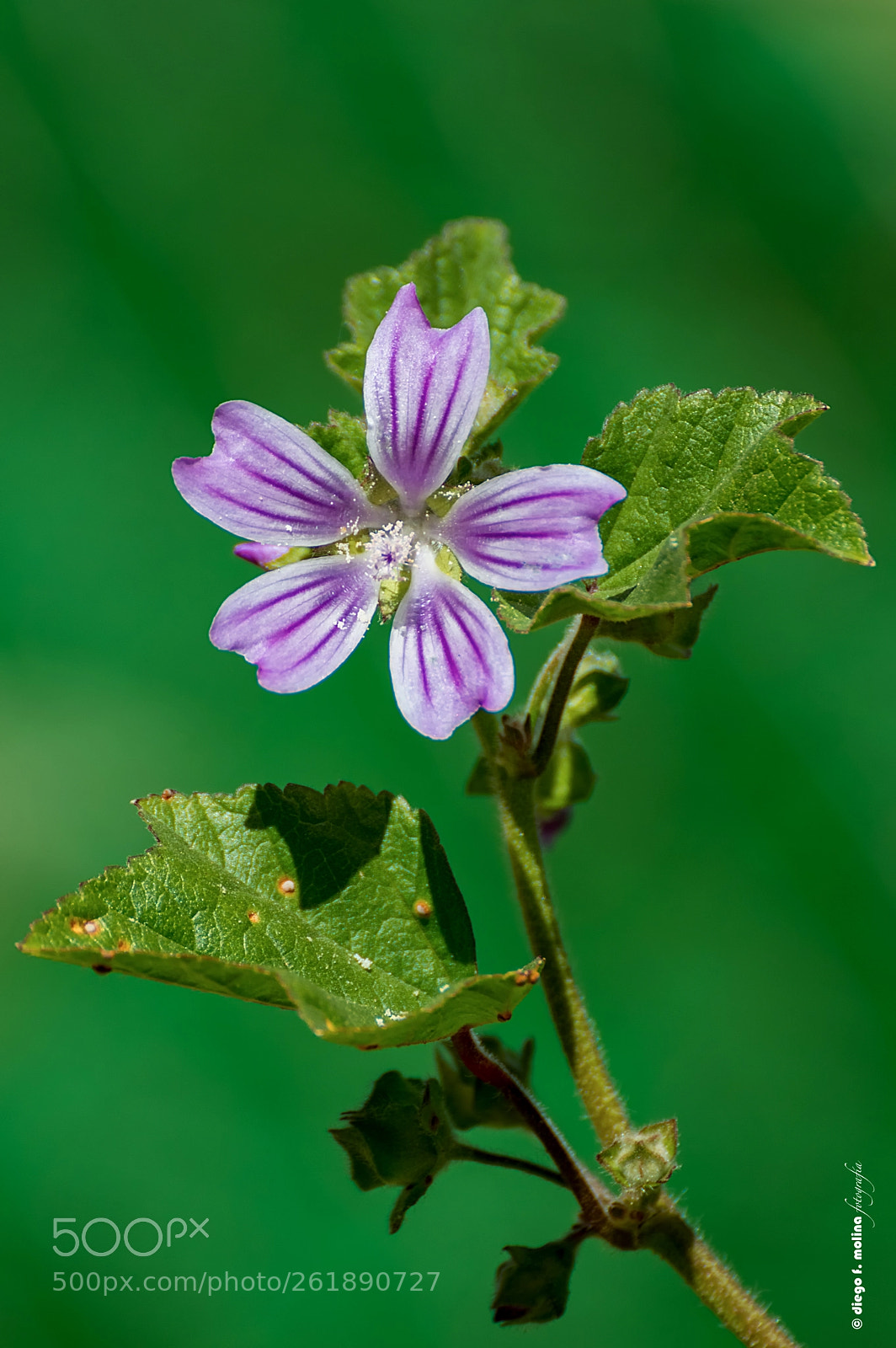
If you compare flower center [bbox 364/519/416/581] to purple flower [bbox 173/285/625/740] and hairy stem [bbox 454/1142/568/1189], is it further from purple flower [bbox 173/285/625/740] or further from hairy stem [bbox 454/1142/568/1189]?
hairy stem [bbox 454/1142/568/1189]

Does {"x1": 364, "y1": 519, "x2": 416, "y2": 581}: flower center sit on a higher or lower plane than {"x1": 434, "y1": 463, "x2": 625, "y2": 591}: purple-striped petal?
higher

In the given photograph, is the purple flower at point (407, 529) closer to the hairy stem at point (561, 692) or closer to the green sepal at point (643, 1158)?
the hairy stem at point (561, 692)

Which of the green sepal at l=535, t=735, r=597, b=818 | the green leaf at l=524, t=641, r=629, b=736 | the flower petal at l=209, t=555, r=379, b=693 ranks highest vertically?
the flower petal at l=209, t=555, r=379, b=693

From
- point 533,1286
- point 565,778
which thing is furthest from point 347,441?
point 533,1286

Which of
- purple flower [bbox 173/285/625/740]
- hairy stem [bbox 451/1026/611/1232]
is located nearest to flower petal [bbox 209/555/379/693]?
purple flower [bbox 173/285/625/740]

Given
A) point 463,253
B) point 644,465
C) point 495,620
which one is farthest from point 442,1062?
point 463,253

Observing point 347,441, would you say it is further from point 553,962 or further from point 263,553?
point 553,962
